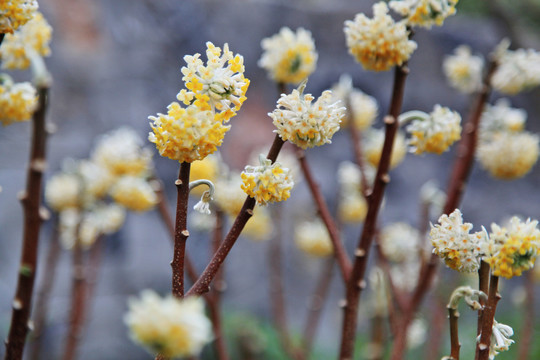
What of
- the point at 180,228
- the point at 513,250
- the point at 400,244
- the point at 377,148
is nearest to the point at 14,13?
the point at 180,228

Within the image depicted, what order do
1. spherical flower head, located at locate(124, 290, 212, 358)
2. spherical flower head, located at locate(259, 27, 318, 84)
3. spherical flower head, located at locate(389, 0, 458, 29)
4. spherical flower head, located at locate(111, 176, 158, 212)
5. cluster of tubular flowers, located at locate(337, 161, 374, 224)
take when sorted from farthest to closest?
cluster of tubular flowers, located at locate(337, 161, 374, 224) < spherical flower head, located at locate(111, 176, 158, 212) < spherical flower head, located at locate(259, 27, 318, 84) < spherical flower head, located at locate(389, 0, 458, 29) < spherical flower head, located at locate(124, 290, 212, 358)

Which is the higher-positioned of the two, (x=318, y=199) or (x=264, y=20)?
(x=264, y=20)

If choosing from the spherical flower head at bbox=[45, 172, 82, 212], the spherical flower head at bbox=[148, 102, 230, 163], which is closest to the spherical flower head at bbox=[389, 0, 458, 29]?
the spherical flower head at bbox=[148, 102, 230, 163]

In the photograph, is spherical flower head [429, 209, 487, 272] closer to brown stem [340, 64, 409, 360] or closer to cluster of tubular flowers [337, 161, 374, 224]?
brown stem [340, 64, 409, 360]

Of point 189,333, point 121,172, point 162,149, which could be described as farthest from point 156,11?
point 189,333

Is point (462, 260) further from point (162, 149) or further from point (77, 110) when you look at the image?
point (77, 110)


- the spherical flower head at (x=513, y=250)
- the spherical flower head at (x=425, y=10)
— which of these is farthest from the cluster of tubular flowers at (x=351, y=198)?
the spherical flower head at (x=513, y=250)

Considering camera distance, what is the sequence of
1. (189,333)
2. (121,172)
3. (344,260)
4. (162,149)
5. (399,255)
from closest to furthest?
(189,333)
(162,149)
(344,260)
(121,172)
(399,255)
